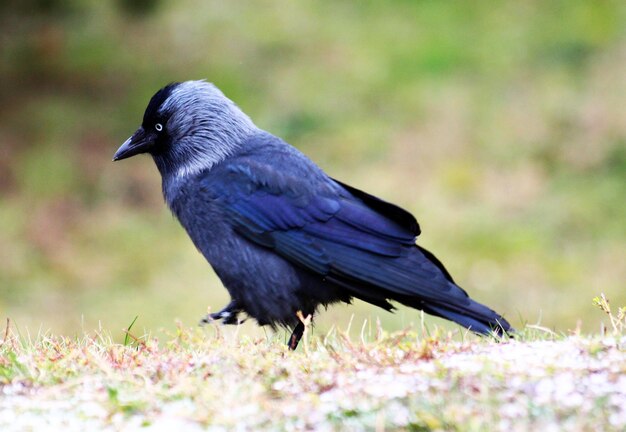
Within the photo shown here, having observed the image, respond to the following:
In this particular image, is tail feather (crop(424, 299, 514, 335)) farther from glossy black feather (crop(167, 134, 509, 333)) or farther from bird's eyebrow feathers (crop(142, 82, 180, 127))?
bird's eyebrow feathers (crop(142, 82, 180, 127))

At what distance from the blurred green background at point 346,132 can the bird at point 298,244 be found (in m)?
4.26

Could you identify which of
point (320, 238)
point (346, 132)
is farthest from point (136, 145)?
point (346, 132)

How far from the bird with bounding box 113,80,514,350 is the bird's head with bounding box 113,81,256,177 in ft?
0.71

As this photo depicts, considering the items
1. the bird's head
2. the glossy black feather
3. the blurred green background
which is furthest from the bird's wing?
the blurred green background

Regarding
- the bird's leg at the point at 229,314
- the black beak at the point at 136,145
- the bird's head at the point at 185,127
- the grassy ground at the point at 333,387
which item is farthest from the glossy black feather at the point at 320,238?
the grassy ground at the point at 333,387

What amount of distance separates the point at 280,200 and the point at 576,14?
11.1m

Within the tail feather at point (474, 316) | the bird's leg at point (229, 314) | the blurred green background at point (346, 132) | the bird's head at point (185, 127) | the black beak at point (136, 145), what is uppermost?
the blurred green background at point (346, 132)

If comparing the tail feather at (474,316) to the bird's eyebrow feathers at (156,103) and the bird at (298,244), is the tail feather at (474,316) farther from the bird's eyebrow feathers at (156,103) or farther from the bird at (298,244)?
the bird's eyebrow feathers at (156,103)

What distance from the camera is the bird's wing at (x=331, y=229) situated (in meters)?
5.66

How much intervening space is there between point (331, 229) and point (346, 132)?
8245 mm

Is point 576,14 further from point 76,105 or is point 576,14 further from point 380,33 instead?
point 76,105

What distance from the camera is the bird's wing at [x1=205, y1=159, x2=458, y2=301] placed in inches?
223

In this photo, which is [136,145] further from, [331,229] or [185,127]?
[331,229]

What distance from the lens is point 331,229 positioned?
5836 mm
